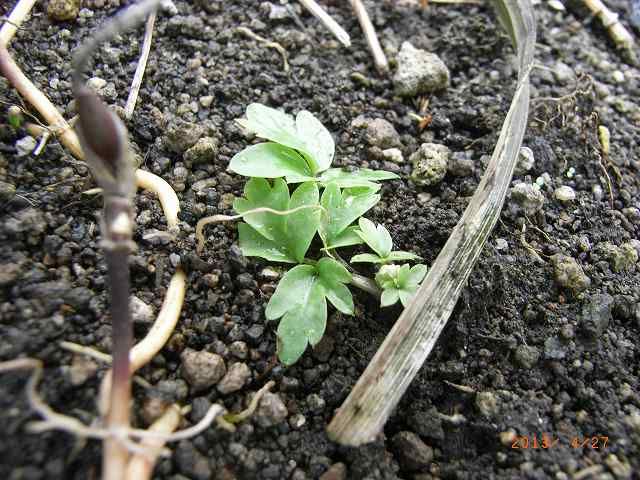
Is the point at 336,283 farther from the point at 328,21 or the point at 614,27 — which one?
the point at 614,27

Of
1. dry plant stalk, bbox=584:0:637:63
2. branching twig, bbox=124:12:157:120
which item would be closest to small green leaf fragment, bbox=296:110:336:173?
branching twig, bbox=124:12:157:120

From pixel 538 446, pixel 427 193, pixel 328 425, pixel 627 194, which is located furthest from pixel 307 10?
pixel 538 446

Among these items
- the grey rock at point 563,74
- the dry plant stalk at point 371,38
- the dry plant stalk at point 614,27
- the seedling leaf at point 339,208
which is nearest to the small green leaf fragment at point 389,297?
the seedling leaf at point 339,208

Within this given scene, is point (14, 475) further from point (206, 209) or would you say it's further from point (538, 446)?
point (538, 446)

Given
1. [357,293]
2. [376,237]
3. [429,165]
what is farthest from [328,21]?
[357,293]

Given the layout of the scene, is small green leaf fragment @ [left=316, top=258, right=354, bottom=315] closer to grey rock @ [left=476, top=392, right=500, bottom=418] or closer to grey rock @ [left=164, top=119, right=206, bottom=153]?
grey rock @ [left=476, top=392, right=500, bottom=418]
